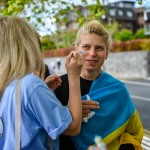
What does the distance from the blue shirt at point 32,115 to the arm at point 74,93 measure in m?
0.05

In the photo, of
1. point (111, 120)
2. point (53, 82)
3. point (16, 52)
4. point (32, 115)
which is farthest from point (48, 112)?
point (111, 120)

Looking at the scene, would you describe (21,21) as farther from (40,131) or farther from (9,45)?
(40,131)

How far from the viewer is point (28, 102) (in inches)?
63.1

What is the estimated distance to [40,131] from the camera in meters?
Result: 1.67

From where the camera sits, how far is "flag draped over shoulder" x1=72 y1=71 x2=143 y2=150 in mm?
2113

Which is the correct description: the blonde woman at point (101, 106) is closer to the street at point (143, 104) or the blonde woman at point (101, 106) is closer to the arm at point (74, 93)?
the arm at point (74, 93)

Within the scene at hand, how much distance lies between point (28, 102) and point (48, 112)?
4.5 inches

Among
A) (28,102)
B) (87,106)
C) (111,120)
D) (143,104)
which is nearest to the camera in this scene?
(28,102)

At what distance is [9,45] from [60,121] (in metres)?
0.49

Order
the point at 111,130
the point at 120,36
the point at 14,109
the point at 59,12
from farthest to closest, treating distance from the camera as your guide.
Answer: the point at 120,36
the point at 59,12
the point at 111,130
the point at 14,109

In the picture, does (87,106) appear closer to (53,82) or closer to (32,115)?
(53,82)

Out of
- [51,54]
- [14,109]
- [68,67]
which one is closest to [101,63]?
[68,67]

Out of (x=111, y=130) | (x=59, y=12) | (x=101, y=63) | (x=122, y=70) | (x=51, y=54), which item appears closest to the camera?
(x=111, y=130)

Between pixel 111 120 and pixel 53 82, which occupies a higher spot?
pixel 53 82
